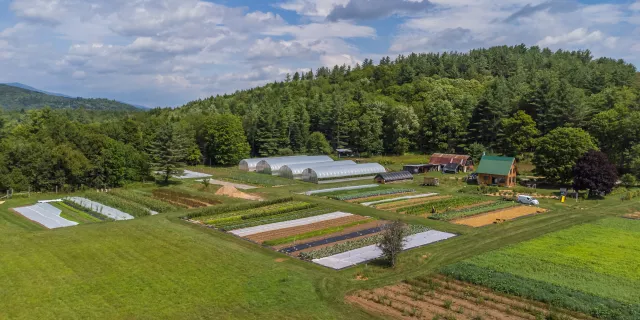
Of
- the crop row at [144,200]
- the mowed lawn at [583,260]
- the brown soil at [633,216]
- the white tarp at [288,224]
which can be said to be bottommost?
the crop row at [144,200]

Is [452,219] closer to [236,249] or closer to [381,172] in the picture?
[236,249]

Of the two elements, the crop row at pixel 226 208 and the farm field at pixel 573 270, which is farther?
the crop row at pixel 226 208

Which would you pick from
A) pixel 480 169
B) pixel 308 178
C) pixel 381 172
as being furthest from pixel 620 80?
pixel 308 178

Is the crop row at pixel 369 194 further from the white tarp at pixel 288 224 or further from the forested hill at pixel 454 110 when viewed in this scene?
the forested hill at pixel 454 110

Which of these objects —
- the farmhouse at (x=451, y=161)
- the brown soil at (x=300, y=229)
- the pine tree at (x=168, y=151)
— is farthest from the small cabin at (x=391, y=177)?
the pine tree at (x=168, y=151)

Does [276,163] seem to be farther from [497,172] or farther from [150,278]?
[150,278]

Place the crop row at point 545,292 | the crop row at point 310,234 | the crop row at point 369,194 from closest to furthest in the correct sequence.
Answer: the crop row at point 545,292
the crop row at point 310,234
the crop row at point 369,194
